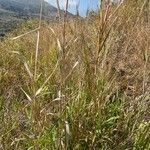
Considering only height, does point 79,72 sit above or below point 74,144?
above

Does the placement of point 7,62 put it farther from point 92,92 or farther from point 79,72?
point 92,92

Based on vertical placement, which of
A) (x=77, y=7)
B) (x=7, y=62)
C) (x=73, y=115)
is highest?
(x=77, y=7)

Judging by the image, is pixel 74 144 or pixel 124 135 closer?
pixel 74 144

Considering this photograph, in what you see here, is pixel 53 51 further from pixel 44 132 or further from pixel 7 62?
pixel 44 132

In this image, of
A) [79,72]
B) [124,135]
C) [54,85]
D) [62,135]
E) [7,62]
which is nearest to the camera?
[62,135]

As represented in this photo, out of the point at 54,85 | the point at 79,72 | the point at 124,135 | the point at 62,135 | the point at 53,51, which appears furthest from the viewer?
the point at 53,51

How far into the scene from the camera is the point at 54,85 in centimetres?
382

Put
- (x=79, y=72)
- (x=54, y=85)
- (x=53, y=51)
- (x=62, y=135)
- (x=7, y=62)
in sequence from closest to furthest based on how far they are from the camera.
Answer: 1. (x=62, y=135)
2. (x=79, y=72)
3. (x=54, y=85)
4. (x=53, y=51)
5. (x=7, y=62)

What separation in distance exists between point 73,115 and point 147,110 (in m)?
0.59

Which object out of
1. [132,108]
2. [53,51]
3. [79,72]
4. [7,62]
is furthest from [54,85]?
[7,62]

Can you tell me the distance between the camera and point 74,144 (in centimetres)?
270

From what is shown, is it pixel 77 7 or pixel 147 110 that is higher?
pixel 77 7

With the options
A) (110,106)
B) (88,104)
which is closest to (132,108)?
(110,106)

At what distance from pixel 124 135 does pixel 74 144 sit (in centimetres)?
37
